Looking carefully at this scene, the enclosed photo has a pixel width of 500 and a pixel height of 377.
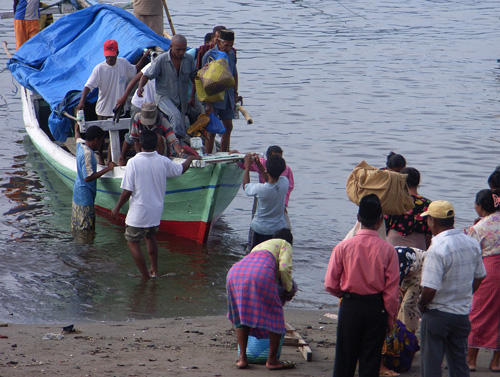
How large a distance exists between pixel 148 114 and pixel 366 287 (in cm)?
472

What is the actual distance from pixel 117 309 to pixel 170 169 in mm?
1620

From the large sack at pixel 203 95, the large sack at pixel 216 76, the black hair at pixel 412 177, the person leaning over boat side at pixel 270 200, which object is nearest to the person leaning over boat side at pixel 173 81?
the large sack at pixel 203 95

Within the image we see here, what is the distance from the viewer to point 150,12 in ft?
43.7

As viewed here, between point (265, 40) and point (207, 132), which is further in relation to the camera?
point (265, 40)

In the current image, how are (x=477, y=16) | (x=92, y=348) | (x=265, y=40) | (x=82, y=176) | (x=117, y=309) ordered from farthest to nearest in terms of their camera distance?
1. (x=477, y=16)
2. (x=265, y=40)
3. (x=82, y=176)
4. (x=117, y=309)
5. (x=92, y=348)

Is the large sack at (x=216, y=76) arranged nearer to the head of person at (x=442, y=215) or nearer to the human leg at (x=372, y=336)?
the head of person at (x=442, y=215)

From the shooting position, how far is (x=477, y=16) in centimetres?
3241

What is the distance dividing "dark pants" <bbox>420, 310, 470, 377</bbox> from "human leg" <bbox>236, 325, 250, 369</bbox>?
1.40 m

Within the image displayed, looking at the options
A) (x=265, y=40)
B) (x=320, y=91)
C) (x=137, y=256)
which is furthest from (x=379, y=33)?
(x=137, y=256)

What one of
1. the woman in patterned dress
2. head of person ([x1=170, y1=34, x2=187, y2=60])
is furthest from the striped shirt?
head of person ([x1=170, y1=34, x2=187, y2=60])

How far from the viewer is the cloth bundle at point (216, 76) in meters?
9.46

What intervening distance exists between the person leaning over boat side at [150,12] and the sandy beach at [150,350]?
7.12 meters

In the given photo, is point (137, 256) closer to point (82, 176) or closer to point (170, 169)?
point (170, 169)

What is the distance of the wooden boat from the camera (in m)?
9.83
